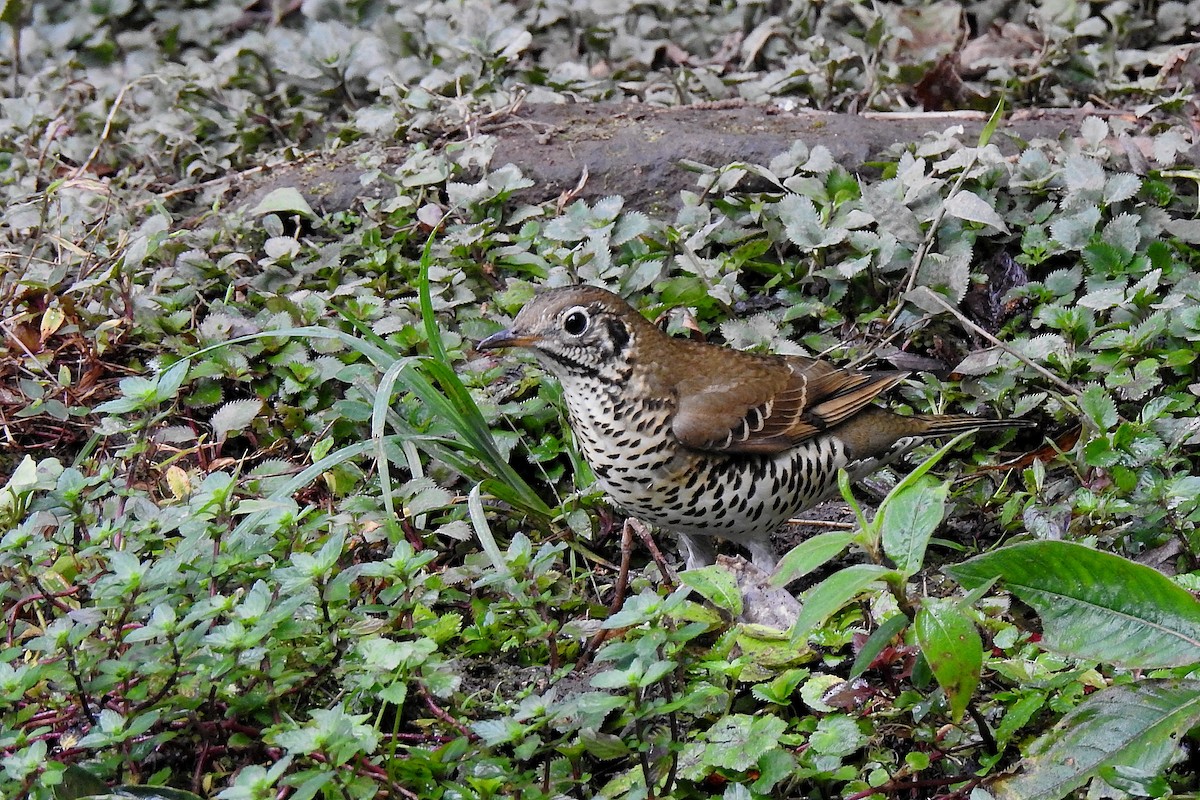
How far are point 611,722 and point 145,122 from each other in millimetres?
4694

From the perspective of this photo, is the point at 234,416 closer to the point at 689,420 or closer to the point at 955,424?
the point at 689,420

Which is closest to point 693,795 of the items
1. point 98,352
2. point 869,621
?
point 869,621

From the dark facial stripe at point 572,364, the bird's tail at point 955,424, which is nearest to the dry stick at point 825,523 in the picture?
the bird's tail at point 955,424

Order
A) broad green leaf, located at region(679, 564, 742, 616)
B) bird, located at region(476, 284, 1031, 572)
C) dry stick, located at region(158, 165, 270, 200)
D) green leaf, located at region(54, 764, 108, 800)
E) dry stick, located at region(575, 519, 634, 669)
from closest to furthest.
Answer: green leaf, located at region(54, 764, 108, 800)
broad green leaf, located at region(679, 564, 742, 616)
dry stick, located at region(575, 519, 634, 669)
bird, located at region(476, 284, 1031, 572)
dry stick, located at region(158, 165, 270, 200)

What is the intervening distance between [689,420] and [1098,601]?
4.33 ft

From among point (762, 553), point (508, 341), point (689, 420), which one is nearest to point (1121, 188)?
point (762, 553)

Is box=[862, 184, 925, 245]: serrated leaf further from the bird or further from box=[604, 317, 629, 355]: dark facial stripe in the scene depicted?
box=[604, 317, 629, 355]: dark facial stripe

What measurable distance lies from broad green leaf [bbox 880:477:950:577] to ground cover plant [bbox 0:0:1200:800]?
1 cm

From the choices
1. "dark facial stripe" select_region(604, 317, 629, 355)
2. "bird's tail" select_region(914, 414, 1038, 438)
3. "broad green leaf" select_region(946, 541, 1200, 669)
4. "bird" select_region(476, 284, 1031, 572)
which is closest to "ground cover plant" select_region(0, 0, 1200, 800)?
"broad green leaf" select_region(946, 541, 1200, 669)

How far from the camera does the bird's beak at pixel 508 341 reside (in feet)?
11.9

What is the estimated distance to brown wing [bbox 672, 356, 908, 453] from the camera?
3.63 metres

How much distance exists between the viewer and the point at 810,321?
4777 mm

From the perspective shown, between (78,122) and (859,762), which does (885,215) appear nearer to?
(859,762)

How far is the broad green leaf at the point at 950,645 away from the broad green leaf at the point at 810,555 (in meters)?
0.23
